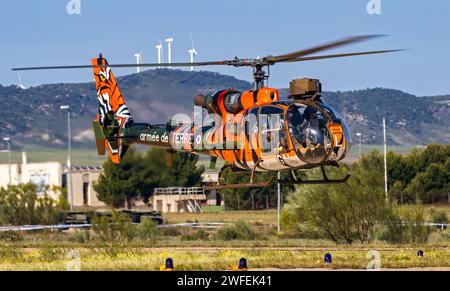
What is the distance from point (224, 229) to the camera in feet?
202

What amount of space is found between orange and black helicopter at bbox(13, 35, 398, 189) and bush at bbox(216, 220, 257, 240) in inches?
864

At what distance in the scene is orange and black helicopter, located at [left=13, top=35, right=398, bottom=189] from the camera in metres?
32.5

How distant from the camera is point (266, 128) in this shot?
3338 cm

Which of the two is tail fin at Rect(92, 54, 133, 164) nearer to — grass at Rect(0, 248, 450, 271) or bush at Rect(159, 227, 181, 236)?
grass at Rect(0, 248, 450, 271)

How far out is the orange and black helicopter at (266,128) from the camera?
3253 centimetres

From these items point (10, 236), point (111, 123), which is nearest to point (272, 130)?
point (111, 123)

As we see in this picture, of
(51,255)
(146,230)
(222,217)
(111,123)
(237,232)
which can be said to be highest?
(111,123)

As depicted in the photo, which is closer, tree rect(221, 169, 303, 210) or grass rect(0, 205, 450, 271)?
grass rect(0, 205, 450, 271)

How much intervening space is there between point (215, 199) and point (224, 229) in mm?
47732

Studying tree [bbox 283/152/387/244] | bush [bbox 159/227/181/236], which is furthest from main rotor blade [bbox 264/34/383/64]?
bush [bbox 159/227/181/236]

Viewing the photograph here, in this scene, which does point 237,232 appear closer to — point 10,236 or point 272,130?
point 10,236

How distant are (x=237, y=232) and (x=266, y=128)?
90.8 ft

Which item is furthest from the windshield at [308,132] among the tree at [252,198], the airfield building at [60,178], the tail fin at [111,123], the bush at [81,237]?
the airfield building at [60,178]
